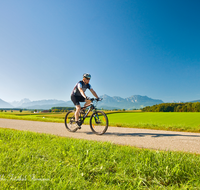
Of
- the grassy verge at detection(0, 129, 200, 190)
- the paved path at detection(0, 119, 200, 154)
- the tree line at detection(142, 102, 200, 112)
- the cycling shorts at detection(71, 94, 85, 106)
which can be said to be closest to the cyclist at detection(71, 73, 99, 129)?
the cycling shorts at detection(71, 94, 85, 106)

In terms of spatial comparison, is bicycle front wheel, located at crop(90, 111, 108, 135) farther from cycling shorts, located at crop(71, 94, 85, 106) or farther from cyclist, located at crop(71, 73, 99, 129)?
cycling shorts, located at crop(71, 94, 85, 106)

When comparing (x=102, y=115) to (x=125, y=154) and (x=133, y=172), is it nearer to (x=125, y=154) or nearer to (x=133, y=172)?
(x=125, y=154)

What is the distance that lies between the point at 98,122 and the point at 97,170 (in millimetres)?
3798

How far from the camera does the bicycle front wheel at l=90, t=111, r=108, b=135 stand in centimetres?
648

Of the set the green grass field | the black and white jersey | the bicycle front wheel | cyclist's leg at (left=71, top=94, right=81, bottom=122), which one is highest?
the black and white jersey

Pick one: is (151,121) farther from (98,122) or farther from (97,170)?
(97,170)

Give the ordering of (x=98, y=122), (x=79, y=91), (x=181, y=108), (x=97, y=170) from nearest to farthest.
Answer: (x=97, y=170) < (x=98, y=122) < (x=79, y=91) < (x=181, y=108)

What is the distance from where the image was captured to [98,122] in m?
6.65

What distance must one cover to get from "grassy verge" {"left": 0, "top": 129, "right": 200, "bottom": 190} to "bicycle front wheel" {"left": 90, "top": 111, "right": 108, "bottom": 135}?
2830 millimetres

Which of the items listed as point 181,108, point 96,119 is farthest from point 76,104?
point 181,108

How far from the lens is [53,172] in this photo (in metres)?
2.81

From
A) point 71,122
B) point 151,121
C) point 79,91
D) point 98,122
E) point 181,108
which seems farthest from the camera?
point 181,108

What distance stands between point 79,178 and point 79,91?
4857 millimetres

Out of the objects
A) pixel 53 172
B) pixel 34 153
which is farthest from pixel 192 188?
pixel 34 153
